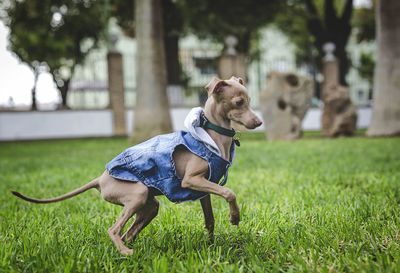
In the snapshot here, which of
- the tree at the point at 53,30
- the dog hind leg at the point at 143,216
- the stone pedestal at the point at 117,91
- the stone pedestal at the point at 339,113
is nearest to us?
the dog hind leg at the point at 143,216

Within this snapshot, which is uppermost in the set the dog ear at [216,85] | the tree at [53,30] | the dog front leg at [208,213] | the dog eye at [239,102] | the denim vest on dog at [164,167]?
the tree at [53,30]

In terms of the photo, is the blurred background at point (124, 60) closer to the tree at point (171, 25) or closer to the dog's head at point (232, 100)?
the tree at point (171, 25)

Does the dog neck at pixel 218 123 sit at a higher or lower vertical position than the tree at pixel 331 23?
lower

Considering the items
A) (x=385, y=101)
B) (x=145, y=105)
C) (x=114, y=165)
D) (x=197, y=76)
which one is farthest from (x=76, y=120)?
(x=114, y=165)

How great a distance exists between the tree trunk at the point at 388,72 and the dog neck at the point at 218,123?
9.95 meters

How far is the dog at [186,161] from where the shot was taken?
6.05ft

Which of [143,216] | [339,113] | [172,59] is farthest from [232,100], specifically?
[172,59]

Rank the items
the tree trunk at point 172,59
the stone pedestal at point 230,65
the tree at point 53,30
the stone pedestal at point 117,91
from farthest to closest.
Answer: the tree trunk at point 172,59
the stone pedestal at point 117,91
the stone pedestal at point 230,65
the tree at point 53,30

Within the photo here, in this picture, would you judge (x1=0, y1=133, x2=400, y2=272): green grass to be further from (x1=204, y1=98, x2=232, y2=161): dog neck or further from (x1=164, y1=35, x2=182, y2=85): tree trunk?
(x1=164, y1=35, x2=182, y2=85): tree trunk

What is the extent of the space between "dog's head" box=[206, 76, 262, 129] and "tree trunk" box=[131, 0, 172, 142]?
24.4ft

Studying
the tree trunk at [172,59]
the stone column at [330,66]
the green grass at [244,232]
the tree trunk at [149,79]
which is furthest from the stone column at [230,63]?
the green grass at [244,232]

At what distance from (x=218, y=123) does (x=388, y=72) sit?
10.3 metres

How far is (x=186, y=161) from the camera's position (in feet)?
6.17

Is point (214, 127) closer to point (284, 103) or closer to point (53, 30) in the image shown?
point (284, 103)
